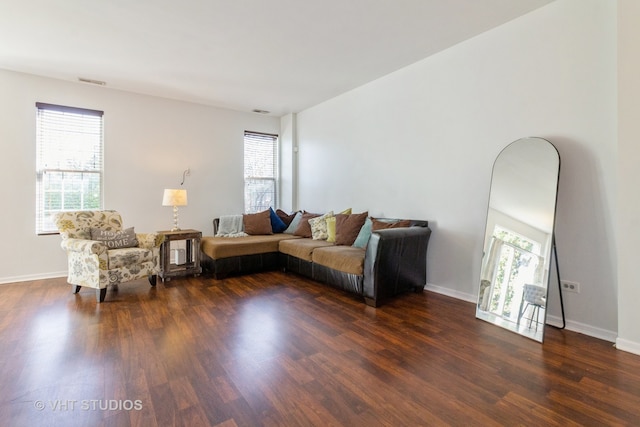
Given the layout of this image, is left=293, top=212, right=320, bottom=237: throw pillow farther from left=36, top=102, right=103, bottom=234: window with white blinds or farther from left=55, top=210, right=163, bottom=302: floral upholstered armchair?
left=36, top=102, right=103, bottom=234: window with white blinds

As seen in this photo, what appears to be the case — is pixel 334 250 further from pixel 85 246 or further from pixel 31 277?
pixel 31 277

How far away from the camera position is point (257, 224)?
16.5ft

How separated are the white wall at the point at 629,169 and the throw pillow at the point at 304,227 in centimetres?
356

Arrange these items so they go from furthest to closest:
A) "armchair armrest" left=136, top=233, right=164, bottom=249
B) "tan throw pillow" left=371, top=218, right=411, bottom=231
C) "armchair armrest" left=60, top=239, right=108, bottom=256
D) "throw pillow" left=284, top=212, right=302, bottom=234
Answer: "throw pillow" left=284, top=212, right=302, bottom=234 < "armchair armrest" left=136, top=233, right=164, bottom=249 < "tan throw pillow" left=371, top=218, right=411, bottom=231 < "armchair armrest" left=60, top=239, right=108, bottom=256

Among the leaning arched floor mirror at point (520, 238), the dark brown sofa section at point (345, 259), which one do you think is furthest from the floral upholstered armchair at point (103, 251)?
the leaning arched floor mirror at point (520, 238)

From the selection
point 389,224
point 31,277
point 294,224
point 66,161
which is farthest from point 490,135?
point 31,277

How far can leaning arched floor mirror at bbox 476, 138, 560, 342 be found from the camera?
248 cm

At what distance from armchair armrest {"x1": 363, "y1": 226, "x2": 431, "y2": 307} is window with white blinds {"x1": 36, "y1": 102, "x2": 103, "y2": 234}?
160 inches

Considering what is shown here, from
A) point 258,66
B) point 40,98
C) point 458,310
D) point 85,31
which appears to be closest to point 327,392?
point 458,310

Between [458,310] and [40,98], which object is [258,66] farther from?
[458,310]

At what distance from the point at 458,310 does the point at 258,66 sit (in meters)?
3.54

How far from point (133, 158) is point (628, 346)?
5865 millimetres

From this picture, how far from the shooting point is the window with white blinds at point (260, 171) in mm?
5789

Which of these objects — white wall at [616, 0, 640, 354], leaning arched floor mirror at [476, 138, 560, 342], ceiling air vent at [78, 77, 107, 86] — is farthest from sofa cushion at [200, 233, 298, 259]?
white wall at [616, 0, 640, 354]
